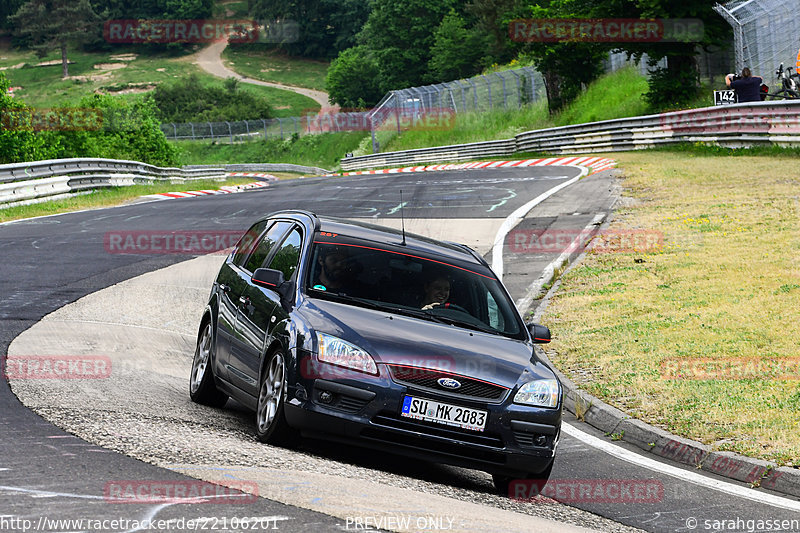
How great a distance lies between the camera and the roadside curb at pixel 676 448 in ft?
24.5

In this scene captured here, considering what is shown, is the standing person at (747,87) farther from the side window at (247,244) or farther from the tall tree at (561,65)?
the side window at (247,244)

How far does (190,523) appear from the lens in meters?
4.85

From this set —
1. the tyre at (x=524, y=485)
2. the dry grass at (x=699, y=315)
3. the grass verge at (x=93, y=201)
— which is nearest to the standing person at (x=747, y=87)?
the dry grass at (x=699, y=315)

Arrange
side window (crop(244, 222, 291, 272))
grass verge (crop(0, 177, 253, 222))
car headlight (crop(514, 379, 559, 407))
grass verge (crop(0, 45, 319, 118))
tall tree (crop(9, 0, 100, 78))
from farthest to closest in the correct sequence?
tall tree (crop(9, 0, 100, 78))
grass verge (crop(0, 45, 319, 118))
grass verge (crop(0, 177, 253, 222))
side window (crop(244, 222, 291, 272))
car headlight (crop(514, 379, 559, 407))

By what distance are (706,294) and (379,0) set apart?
102593 millimetres

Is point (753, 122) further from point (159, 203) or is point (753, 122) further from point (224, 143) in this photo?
point (224, 143)

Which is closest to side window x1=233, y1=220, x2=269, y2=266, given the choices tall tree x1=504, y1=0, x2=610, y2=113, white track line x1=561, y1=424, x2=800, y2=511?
white track line x1=561, y1=424, x2=800, y2=511

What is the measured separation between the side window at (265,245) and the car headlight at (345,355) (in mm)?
1961

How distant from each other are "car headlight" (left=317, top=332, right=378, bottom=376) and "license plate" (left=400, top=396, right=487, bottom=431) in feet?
0.99

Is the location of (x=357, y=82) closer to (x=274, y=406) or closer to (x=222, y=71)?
(x=222, y=71)

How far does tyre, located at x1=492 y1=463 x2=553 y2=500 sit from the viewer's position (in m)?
7.12

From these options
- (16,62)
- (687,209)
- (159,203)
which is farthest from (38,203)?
(16,62)

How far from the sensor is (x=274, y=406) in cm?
704

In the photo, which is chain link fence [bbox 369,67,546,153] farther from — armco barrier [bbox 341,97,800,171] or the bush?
the bush
